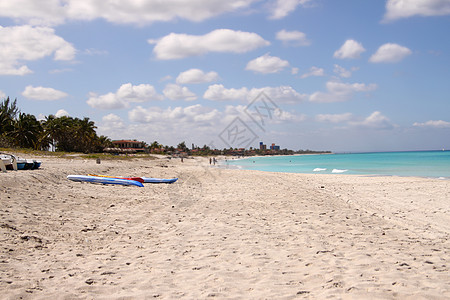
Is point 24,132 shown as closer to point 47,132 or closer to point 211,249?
point 47,132

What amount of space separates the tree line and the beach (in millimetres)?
40006

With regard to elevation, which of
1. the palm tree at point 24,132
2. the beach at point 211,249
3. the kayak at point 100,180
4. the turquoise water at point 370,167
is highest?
the palm tree at point 24,132

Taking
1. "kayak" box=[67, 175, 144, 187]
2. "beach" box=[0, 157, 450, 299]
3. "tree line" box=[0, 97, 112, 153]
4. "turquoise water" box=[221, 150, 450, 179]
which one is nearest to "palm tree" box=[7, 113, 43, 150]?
"tree line" box=[0, 97, 112, 153]

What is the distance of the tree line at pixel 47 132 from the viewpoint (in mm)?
52219

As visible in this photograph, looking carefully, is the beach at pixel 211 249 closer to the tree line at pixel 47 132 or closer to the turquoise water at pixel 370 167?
the turquoise water at pixel 370 167

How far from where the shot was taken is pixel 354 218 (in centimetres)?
921

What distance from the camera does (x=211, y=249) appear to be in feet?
20.3

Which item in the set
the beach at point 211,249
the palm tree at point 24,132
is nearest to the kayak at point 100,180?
the beach at point 211,249

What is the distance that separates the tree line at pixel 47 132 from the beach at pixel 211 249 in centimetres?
4001

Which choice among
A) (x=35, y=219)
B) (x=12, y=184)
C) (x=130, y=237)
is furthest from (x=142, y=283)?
(x=12, y=184)

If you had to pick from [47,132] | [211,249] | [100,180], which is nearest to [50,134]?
[47,132]

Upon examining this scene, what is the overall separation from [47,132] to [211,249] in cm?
6439

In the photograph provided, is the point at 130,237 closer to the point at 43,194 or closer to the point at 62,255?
the point at 62,255

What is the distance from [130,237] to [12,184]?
580cm
